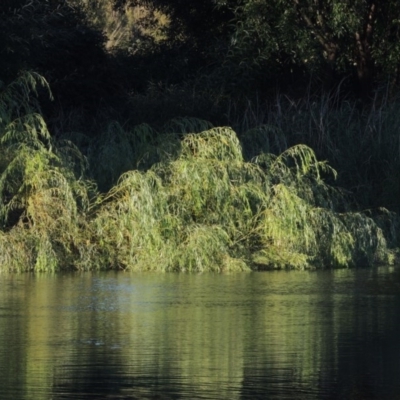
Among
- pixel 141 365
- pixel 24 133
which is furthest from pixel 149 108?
pixel 141 365

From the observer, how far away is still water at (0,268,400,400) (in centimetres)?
895

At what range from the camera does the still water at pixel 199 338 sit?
895 cm

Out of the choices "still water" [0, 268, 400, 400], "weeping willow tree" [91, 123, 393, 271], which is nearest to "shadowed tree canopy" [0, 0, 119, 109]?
"weeping willow tree" [91, 123, 393, 271]

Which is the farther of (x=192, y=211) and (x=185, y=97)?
(x=185, y=97)

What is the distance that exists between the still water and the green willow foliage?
121 cm

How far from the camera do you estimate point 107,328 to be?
11.8 metres

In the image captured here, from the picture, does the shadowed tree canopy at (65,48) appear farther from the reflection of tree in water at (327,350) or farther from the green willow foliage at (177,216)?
the reflection of tree in water at (327,350)

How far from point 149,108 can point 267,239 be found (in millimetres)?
11563

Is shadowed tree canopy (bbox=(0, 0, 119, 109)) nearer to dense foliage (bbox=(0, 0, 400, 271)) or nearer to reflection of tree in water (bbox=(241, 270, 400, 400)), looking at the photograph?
dense foliage (bbox=(0, 0, 400, 271))

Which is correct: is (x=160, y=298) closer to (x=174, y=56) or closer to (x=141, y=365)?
(x=141, y=365)

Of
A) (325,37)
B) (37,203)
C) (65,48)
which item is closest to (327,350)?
(37,203)

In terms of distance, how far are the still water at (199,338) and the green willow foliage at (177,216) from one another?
121 centimetres

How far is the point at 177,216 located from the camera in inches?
709

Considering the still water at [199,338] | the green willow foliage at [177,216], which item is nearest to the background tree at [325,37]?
the green willow foliage at [177,216]
